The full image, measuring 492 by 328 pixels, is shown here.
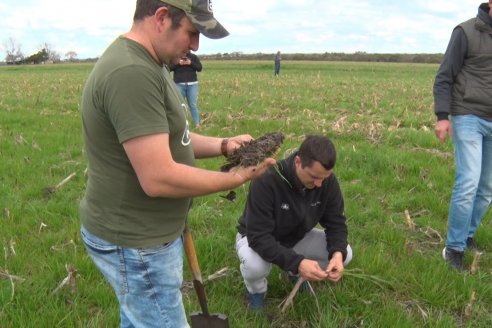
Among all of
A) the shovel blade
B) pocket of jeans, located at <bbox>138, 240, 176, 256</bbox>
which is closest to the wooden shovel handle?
the shovel blade

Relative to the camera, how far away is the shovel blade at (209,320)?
122 inches

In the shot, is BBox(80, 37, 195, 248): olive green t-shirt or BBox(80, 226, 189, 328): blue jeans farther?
BBox(80, 226, 189, 328): blue jeans

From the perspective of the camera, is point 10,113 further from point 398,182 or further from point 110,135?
point 110,135

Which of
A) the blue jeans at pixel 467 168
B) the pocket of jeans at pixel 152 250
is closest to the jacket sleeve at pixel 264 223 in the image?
the pocket of jeans at pixel 152 250

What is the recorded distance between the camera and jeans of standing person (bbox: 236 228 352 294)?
3.55m

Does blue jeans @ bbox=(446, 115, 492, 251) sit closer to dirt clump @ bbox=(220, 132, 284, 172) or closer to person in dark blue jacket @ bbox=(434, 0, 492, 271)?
person in dark blue jacket @ bbox=(434, 0, 492, 271)

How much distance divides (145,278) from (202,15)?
1150 mm

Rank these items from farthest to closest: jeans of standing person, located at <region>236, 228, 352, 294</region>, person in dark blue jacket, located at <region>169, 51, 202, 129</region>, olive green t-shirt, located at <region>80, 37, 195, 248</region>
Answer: person in dark blue jacket, located at <region>169, 51, 202, 129</region> < jeans of standing person, located at <region>236, 228, 352, 294</region> < olive green t-shirt, located at <region>80, 37, 195, 248</region>

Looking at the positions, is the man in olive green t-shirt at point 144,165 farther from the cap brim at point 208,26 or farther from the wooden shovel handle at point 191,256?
the wooden shovel handle at point 191,256

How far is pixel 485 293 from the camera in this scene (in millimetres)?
3836

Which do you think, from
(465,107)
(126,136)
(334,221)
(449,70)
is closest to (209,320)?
(334,221)

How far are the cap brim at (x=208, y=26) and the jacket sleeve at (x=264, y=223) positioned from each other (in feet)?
5.18

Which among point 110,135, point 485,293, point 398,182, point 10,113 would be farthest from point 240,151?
point 10,113

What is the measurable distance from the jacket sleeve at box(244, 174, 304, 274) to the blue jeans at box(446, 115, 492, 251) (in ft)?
5.71
